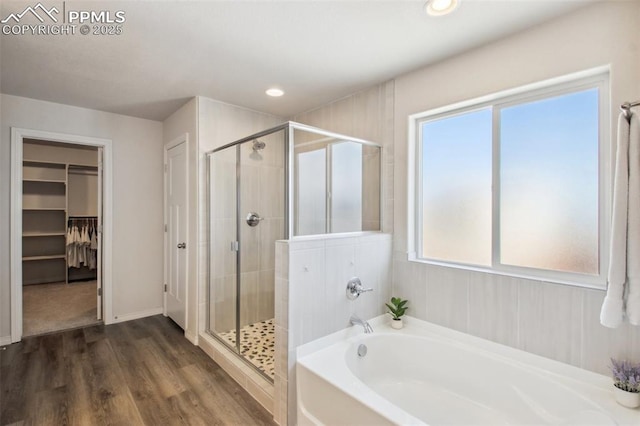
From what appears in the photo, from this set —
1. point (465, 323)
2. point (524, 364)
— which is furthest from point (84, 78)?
point (524, 364)

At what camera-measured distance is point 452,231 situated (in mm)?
2320

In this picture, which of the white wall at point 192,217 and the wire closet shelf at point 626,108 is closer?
the wire closet shelf at point 626,108

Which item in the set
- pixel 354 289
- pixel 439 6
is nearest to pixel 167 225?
pixel 354 289

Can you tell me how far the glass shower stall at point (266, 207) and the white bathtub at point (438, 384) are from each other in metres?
0.67

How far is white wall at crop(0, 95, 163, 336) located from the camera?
3.25 metres

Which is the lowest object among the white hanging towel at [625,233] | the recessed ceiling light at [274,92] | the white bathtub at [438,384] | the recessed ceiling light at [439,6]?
the white bathtub at [438,384]

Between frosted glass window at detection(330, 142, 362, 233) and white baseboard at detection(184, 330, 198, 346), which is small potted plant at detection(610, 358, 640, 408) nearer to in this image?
frosted glass window at detection(330, 142, 362, 233)

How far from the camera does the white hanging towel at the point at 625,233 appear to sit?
1.39 m

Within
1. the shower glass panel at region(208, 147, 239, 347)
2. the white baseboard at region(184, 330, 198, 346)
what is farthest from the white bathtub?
the white baseboard at region(184, 330, 198, 346)

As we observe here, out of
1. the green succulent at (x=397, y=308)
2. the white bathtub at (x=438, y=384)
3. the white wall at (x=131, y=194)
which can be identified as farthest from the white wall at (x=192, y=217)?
the green succulent at (x=397, y=308)

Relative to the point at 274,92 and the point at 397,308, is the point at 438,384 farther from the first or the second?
the point at 274,92

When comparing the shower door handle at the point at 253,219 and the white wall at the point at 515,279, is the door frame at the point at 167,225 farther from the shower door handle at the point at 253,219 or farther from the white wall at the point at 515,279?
the white wall at the point at 515,279

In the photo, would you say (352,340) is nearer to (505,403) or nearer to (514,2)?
(505,403)

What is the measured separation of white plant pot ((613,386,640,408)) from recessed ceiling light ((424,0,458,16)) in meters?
2.11
